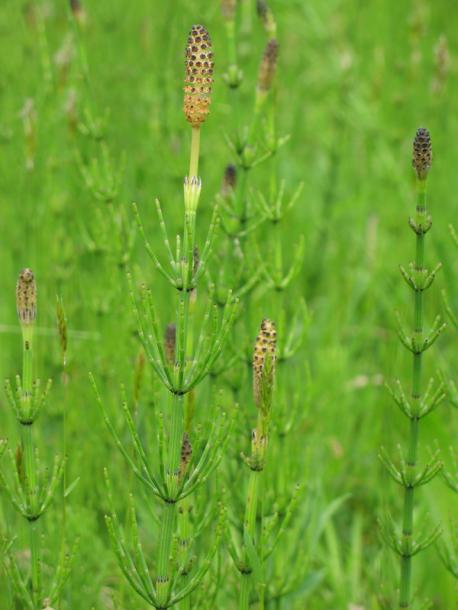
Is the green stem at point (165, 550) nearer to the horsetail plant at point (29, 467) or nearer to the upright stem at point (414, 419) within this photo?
the horsetail plant at point (29, 467)

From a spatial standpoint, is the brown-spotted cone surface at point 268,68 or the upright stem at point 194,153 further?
the brown-spotted cone surface at point 268,68

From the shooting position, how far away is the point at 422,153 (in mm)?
1521

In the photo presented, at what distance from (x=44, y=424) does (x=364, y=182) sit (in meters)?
1.66

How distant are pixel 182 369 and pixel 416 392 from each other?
481mm

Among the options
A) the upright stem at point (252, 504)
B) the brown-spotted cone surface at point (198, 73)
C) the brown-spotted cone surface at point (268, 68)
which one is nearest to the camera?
the brown-spotted cone surface at point (198, 73)

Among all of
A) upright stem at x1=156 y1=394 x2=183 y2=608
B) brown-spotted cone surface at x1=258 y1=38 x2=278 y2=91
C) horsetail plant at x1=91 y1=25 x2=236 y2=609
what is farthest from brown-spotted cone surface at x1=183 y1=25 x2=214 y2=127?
brown-spotted cone surface at x1=258 y1=38 x2=278 y2=91

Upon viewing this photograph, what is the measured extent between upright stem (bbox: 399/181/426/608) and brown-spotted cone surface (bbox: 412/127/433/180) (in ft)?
0.07

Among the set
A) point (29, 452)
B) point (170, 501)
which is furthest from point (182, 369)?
point (29, 452)

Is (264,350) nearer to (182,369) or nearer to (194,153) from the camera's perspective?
(182,369)

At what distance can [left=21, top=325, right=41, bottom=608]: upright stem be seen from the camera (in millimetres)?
1525

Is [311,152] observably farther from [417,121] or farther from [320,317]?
[320,317]

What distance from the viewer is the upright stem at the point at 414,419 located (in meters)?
1.57

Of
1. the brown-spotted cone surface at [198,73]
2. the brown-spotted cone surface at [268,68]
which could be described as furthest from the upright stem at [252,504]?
the brown-spotted cone surface at [268,68]

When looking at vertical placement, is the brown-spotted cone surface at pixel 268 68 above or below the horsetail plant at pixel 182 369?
above
